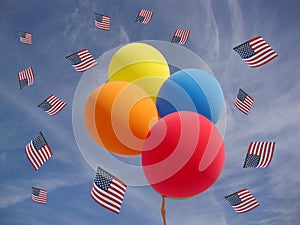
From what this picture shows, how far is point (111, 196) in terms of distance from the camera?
5.46 meters

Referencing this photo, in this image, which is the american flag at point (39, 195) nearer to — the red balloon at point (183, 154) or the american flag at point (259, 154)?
the red balloon at point (183, 154)

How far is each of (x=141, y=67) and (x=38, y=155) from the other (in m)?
4.26

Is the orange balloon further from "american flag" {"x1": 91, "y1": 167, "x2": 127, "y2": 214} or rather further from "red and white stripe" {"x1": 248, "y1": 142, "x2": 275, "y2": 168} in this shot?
"red and white stripe" {"x1": 248, "y1": 142, "x2": 275, "y2": 168}

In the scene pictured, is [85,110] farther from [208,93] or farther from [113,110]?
[208,93]

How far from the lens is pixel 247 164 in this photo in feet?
22.5

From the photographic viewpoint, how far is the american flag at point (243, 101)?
8185mm

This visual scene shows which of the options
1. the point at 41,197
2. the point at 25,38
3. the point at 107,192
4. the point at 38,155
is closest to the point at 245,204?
the point at 107,192

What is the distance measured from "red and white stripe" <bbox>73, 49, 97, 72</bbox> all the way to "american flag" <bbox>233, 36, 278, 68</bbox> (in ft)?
13.5

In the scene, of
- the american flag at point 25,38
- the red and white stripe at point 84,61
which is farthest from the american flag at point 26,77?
the red and white stripe at point 84,61

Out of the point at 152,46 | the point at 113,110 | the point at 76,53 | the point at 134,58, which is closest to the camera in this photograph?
the point at 113,110

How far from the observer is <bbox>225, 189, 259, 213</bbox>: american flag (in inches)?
264

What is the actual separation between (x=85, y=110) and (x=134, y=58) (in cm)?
146

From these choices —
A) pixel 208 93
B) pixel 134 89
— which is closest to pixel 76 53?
pixel 134 89

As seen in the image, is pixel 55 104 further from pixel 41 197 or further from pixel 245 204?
pixel 245 204
